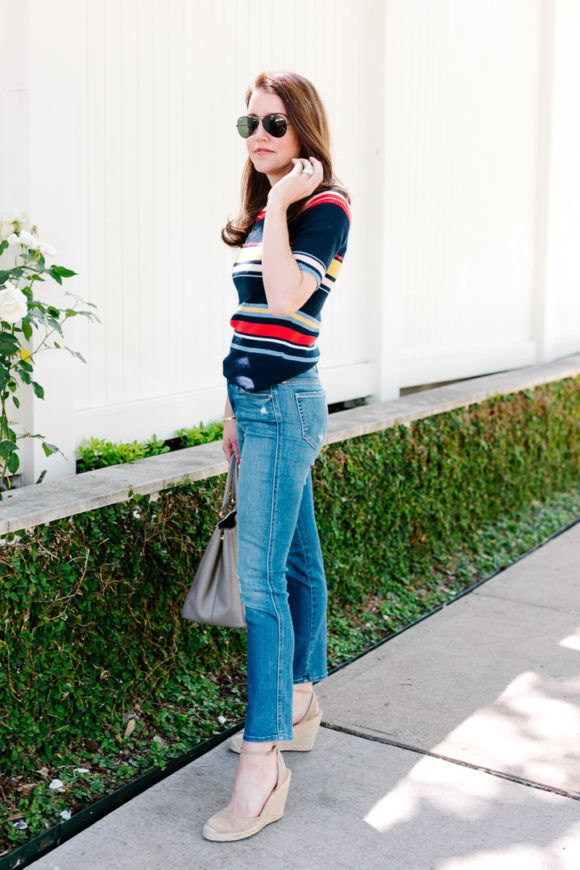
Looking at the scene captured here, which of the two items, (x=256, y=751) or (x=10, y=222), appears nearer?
(x=256, y=751)

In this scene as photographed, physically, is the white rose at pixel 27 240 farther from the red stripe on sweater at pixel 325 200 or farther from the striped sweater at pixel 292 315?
the red stripe on sweater at pixel 325 200

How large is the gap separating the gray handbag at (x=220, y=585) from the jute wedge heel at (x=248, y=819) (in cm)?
39

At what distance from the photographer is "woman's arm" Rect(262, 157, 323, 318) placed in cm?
261

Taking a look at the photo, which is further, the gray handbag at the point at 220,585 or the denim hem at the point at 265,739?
the gray handbag at the point at 220,585

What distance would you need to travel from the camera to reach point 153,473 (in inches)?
142

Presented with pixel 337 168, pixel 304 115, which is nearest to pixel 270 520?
pixel 304 115

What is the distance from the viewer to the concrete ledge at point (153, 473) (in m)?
3.12

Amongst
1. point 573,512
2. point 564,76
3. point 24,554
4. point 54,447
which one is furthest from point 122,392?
point 564,76

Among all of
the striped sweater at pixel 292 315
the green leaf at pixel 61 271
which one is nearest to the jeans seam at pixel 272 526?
the striped sweater at pixel 292 315

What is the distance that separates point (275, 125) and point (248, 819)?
74.2 inches

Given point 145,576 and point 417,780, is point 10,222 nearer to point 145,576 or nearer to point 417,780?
point 145,576

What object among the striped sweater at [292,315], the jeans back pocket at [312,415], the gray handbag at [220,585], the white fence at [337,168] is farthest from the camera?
the white fence at [337,168]

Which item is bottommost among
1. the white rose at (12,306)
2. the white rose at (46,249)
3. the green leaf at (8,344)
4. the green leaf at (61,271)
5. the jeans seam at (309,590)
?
the jeans seam at (309,590)

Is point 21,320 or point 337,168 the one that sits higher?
point 337,168
